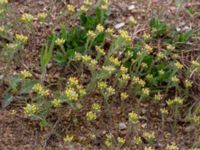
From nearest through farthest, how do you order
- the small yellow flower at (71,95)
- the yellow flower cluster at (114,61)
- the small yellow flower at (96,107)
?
the small yellow flower at (71,95)
the small yellow flower at (96,107)
the yellow flower cluster at (114,61)

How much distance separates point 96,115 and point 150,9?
0.87 meters

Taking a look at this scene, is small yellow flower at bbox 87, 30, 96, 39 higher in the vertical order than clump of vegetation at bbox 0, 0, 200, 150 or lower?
higher

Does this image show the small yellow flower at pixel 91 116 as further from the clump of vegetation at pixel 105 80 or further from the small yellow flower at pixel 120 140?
the small yellow flower at pixel 120 140

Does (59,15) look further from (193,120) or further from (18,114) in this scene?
(193,120)

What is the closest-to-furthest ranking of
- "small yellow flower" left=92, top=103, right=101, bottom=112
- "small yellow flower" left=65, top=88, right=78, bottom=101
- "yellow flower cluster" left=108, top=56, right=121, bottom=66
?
"small yellow flower" left=65, top=88, right=78, bottom=101
"small yellow flower" left=92, top=103, right=101, bottom=112
"yellow flower cluster" left=108, top=56, right=121, bottom=66

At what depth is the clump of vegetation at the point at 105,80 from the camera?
2.40 m

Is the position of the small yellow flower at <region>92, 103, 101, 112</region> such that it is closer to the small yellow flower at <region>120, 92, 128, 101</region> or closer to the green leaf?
the small yellow flower at <region>120, 92, 128, 101</region>

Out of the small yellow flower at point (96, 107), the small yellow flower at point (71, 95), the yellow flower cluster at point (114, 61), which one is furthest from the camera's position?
the yellow flower cluster at point (114, 61)

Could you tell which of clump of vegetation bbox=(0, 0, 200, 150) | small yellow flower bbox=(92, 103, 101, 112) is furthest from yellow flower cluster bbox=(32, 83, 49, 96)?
small yellow flower bbox=(92, 103, 101, 112)

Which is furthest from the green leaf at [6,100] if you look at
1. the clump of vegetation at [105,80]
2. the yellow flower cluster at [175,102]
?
the yellow flower cluster at [175,102]

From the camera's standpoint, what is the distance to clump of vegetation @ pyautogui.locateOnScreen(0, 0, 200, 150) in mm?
2398

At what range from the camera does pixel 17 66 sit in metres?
2.65

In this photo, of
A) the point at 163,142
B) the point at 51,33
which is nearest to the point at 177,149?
the point at 163,142

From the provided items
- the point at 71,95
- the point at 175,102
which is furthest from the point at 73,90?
the point at 175,102
